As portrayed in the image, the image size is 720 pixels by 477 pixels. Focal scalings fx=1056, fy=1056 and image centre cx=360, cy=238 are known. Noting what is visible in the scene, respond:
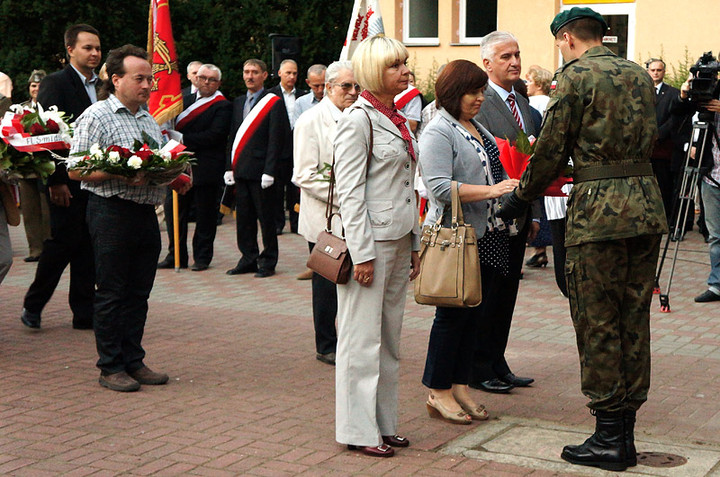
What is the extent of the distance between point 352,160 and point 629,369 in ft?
5.60

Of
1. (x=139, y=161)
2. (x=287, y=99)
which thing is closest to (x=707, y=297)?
(x=139, y=161)

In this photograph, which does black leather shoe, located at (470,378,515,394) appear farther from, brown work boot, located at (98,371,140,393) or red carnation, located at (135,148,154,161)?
red carnation, located at (135,148,154,161)

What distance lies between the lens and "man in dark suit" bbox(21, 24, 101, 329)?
26.8 ft

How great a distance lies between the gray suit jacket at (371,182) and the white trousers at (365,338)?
0.11 m

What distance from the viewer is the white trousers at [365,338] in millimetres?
5273

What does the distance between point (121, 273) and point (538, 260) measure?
6.24 metres

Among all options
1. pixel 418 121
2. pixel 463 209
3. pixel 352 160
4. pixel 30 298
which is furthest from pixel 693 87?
pixel 30 298

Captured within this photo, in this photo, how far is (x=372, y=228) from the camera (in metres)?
5.22

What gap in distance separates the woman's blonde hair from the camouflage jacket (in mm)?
808

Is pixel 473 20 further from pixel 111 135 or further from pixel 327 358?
pixel 111 135

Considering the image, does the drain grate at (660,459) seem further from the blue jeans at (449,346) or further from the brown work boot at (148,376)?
the brown work boot at (148,376)

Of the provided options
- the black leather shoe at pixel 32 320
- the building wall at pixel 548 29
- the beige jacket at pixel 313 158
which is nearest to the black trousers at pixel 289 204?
the building wall at pixel 548 29

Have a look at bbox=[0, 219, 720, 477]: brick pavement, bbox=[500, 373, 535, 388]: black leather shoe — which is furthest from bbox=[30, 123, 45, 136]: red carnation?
bbox=[500, 373, 535, 388]: black leather shoe

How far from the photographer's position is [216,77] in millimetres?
12055
